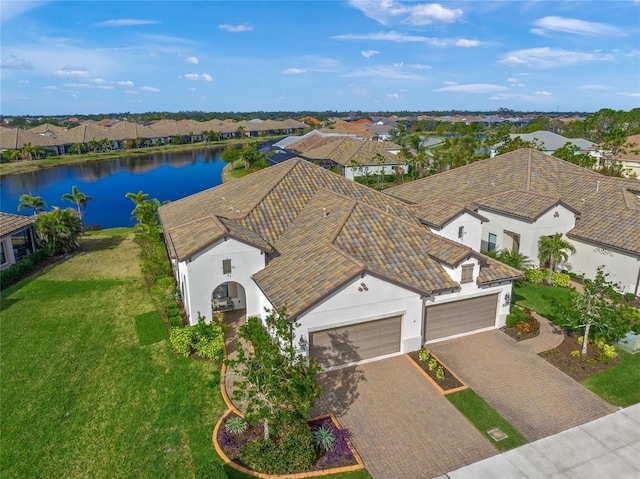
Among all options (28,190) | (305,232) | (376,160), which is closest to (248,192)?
(305,232)

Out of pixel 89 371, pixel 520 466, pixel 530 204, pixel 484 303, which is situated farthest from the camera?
pixel 530 204

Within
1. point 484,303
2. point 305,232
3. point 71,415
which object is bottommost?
point 71,415

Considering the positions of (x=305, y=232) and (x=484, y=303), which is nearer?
(x=484, y=303)

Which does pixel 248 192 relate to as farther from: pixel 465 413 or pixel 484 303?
pixel 465 413

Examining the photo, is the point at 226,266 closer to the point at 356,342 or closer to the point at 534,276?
the point at 356,342

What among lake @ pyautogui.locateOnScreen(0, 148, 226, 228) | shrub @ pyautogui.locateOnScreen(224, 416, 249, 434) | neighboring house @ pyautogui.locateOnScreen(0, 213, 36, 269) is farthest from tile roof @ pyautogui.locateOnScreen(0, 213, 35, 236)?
shrub @ pyautogui.locateOnScreen(224, 416, 249, 434)

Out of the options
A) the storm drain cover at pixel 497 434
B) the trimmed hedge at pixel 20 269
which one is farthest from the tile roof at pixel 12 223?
the storm drain cover at pixel 497 434

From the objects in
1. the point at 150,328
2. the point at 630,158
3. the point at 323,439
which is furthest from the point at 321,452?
the point at 630,158

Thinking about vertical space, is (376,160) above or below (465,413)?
above
